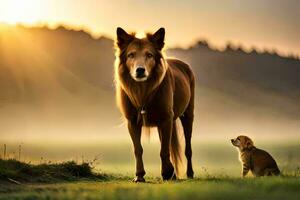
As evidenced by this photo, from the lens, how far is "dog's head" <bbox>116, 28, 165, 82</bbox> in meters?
12.1

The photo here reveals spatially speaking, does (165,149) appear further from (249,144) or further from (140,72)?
(249,144)

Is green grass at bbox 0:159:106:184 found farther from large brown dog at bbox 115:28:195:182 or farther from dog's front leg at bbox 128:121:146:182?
large brown dog at bbox 115:28:195:182

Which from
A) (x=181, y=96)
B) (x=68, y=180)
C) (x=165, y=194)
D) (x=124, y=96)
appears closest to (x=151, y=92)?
(x=124, y=96)

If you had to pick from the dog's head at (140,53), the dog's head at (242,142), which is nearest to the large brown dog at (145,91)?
the dog's head at (140,53)

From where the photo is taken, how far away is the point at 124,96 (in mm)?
12945

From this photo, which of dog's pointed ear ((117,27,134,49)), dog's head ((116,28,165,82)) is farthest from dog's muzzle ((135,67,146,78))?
dog's pointed ear ((117,27,134,49))

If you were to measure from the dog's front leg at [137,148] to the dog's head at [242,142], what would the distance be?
2472mm

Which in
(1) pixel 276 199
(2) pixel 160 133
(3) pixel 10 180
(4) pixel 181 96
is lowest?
(1) pixel 276 199

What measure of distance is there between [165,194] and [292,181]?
2.63m

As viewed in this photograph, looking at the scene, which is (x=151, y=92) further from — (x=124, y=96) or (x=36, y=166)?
(x=36, y=166)

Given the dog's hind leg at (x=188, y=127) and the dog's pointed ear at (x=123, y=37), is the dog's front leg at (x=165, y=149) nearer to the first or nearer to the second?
the dog's pointed ear at (x=123, y=37)

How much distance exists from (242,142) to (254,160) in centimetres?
79

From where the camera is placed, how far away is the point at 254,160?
13.5 meters

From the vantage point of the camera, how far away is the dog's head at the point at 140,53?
1213cm
